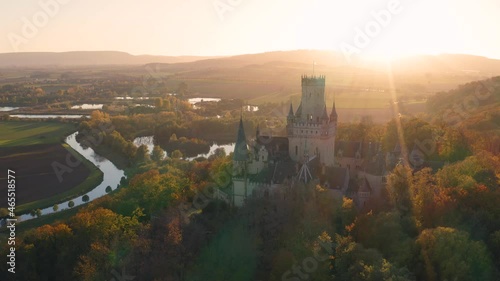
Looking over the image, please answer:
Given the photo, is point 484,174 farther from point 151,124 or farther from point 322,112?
point 151,124

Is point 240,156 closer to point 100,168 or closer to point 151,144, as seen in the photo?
point 100,168

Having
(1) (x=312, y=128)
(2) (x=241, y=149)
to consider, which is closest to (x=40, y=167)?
(2) (x=241, y=149)

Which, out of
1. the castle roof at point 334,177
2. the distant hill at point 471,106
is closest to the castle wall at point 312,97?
the castle roof at point 334,177

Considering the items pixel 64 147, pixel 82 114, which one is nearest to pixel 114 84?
pixel 82 114

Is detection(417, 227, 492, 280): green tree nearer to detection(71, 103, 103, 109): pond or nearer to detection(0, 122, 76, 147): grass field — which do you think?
detection(0, 122, 76, 147): grass field

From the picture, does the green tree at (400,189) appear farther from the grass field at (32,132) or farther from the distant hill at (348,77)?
the distant hill at (348,77)

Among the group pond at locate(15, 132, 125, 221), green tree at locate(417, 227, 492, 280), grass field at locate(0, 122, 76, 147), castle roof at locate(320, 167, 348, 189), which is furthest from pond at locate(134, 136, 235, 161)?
green tree at locate(417, 227, 492, 280)

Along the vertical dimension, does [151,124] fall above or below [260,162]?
below
